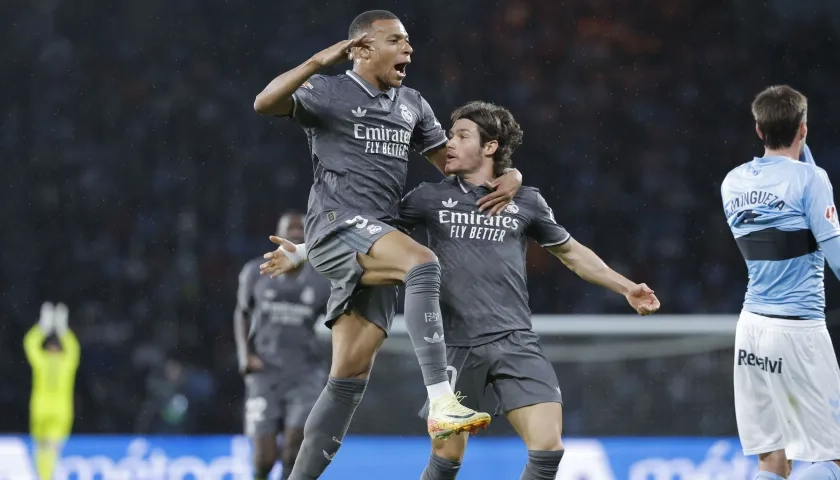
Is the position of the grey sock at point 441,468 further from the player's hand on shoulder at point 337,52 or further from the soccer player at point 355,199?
the player's hand on shoulder at point 337,52

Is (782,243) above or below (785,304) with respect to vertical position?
above

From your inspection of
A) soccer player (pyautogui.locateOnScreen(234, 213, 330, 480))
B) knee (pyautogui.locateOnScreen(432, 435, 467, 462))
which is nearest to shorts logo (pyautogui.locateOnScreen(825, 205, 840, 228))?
knee (pyautogui.locateOnScreen(432, 435, 467, 462))

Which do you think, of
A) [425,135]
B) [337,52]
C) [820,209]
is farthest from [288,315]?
[820,209]

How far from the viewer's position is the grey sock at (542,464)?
156 inches

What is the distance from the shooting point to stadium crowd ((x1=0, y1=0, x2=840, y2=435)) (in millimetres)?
10609

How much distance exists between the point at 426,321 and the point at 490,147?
946mm

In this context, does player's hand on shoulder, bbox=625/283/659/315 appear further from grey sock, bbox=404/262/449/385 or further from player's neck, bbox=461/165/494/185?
grey sock, bbox=404/262/449/385

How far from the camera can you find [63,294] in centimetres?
A: 1093

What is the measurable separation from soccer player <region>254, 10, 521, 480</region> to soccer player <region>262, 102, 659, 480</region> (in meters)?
0.13

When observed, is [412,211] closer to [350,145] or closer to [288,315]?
[350,145]

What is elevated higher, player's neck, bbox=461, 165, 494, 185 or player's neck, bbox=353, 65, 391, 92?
player's neck, bbox=353, 65, 391, 92

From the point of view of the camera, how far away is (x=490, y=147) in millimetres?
4316

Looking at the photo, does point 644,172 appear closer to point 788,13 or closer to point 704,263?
point 704,263

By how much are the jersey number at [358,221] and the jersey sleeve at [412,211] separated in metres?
0.32
